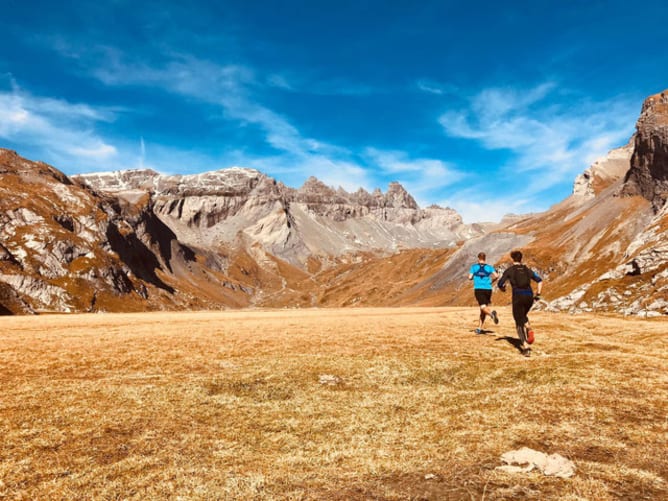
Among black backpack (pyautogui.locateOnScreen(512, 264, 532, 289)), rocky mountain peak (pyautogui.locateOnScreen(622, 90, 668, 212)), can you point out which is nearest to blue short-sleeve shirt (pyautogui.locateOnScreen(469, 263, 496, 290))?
black backpack (pyautogui.locateOnScreen(512, 264, 532, 289))

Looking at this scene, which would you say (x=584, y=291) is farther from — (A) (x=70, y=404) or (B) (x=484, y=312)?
(A) (x=70, y=404)

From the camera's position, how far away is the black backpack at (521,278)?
19780mm

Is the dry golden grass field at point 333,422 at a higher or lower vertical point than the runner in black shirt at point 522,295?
lower

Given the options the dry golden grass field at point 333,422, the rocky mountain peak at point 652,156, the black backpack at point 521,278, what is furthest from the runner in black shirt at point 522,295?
the rocky mountain peak at point 652,156

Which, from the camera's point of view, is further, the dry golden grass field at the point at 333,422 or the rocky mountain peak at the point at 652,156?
the rocky mountain peak at the point at 652,156

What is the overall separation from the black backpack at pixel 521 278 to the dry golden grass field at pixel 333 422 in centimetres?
321

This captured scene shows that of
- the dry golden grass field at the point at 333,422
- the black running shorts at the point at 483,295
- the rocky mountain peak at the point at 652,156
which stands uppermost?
the rocky mountain peak at the point at 652,156

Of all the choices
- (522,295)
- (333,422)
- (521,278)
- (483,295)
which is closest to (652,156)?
(483,295)

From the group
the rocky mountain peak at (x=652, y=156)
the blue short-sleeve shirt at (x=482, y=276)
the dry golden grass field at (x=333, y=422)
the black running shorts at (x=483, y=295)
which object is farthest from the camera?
the rocky mountain peak at (x=652, y=156)

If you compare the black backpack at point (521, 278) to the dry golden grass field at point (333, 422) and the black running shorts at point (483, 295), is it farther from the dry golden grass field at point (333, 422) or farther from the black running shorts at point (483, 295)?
the black running shorts at point (483, 295)

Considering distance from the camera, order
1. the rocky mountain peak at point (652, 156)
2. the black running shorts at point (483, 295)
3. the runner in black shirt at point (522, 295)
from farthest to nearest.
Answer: the rocky mountain peak at point (652, 156)
the black running shorts at point (483, 295)
the runner in black shirt at point (522, 295)

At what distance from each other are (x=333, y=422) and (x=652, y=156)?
16151 centimetres

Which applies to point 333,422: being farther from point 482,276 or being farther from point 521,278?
point 482,276

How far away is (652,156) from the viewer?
13250cm
